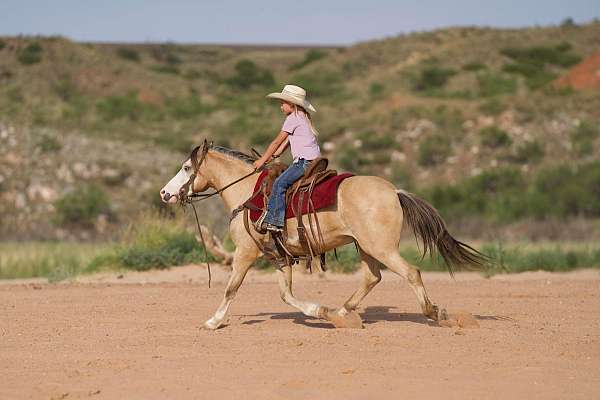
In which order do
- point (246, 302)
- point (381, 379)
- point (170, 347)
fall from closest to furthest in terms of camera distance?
point (381, 379) → point (170, 347) → point (246, 302)

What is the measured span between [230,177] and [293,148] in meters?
0.95

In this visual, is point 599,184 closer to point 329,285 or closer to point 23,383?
point 329,285

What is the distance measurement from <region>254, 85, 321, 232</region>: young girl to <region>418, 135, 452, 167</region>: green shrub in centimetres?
3108

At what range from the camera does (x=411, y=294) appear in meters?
14.6

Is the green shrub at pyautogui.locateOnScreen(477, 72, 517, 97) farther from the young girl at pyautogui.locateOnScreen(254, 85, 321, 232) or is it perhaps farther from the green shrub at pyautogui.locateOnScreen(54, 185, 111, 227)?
the young girl at pyautogui.locateOnScreen(254, 85, 321, 232)

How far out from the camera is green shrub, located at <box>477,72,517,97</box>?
5488 centimetres

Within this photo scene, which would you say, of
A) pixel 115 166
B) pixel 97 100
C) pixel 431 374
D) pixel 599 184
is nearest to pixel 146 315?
pixel 431 374

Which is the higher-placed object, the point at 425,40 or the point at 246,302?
the point at 425,40

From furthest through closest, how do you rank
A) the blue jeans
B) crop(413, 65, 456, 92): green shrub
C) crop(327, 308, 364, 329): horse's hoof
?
crop(413, 65, 456, 92): green shrub → crop(327, 308, 364, 329): horse's hoof → the blue jeans

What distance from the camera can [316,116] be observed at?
4972cm

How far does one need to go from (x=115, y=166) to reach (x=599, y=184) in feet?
55.6

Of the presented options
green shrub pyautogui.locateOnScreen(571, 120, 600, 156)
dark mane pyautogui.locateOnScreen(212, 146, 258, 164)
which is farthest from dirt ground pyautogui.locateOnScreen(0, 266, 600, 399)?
green shrub pyautogui.locateOnScreen(571, 120, 600, 156)

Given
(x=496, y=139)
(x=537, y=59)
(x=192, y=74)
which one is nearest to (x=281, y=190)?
(x=496, y=139)

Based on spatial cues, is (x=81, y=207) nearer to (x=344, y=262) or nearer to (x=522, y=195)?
(x=522, y=195)
